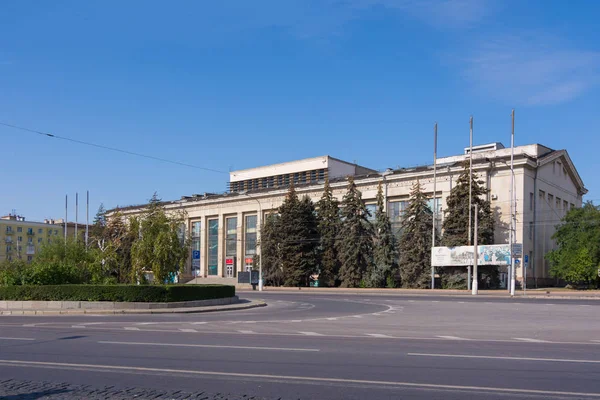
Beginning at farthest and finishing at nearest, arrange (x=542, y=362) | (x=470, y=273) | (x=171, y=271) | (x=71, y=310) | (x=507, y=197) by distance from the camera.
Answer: (x=507, y=197), (x=470, y=273), (x=171, y=271), (x=71, y=310), (x=542, y=362)

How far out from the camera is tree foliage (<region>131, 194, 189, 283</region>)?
32656mm

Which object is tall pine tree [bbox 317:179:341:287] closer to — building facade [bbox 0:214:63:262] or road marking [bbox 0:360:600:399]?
road marking [bbox 0:360:600:399]

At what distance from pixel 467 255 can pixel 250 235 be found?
3650 cm

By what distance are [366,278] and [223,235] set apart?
2995 centimetres

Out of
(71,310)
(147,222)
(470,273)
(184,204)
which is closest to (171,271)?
(147,222)

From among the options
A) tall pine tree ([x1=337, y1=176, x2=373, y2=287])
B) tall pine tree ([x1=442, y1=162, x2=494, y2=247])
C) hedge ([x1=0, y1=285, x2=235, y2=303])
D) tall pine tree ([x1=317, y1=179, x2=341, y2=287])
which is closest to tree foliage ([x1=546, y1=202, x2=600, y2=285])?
tall pine tree ([x1=442, y1=162, x2=494, y2=247])

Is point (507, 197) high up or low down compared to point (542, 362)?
up

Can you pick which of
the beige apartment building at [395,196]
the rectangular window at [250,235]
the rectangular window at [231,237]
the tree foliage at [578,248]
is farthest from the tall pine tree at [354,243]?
the rectangular window at [231,237]

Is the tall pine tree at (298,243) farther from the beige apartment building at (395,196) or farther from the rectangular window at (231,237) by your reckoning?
the rectangular window at (231,237)

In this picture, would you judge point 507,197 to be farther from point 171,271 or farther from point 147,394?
point 147,394

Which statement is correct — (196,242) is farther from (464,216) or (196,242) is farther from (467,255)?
(467,255)

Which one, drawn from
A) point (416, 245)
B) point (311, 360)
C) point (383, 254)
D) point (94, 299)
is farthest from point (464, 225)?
point (311, 360)

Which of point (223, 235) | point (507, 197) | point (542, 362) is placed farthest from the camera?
point (223, 235)

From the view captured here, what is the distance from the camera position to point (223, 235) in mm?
84812
